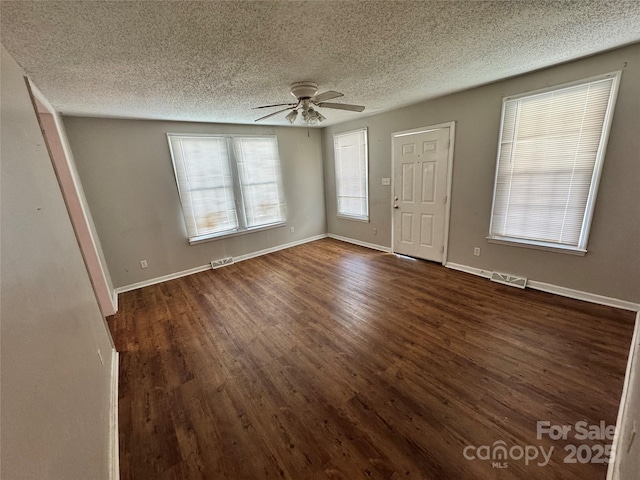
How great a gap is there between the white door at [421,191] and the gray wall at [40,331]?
398 cm

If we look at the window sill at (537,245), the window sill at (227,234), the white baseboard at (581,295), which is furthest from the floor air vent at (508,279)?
the window sill at (227,234)

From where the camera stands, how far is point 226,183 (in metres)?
4.23

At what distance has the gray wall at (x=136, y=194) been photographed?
10.5 ft

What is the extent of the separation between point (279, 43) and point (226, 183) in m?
2.88

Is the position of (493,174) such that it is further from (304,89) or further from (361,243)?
(361,243)

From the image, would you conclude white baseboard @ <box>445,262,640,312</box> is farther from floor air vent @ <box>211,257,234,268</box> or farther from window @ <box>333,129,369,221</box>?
floor air vent @ <box>211,257,234,268</box>

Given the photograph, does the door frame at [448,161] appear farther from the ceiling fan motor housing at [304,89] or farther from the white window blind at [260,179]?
the white window blind at [260,179]

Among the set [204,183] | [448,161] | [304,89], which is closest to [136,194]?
[204,183]

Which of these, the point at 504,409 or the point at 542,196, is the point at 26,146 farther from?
the point at 542,196

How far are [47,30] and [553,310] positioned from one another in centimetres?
444

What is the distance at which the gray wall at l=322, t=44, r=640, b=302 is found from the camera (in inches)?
87.0

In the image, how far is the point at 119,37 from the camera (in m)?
1.49

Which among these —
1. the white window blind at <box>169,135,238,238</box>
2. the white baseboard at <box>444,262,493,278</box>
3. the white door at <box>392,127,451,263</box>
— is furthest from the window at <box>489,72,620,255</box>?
the white window blind at <box>169,135,238,238</box>

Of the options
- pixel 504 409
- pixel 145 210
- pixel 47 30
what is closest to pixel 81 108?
pixel 145 210
